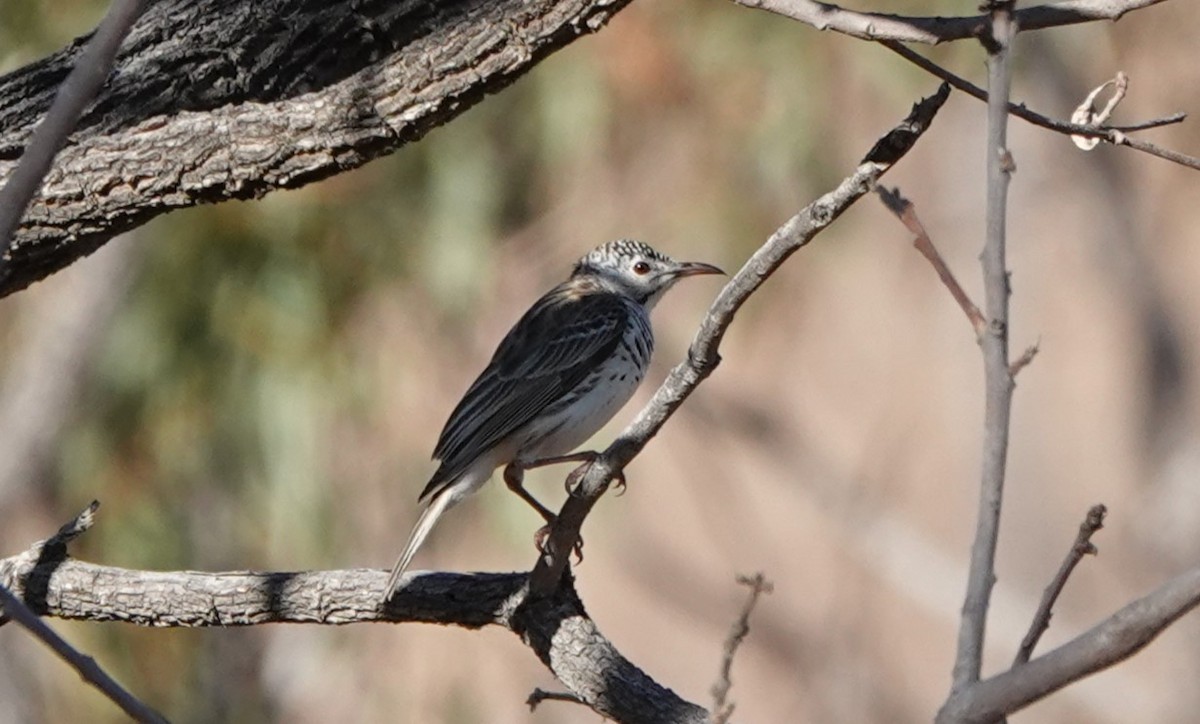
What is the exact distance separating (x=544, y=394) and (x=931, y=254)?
3.38 metres

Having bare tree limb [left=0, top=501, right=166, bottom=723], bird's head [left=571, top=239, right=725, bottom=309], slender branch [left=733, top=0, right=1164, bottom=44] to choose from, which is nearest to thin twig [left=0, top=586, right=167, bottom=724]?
bare tree limb [left=0, top=501, right=166, bottom=723]

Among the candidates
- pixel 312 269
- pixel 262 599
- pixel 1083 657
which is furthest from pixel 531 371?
pixel 1083 657

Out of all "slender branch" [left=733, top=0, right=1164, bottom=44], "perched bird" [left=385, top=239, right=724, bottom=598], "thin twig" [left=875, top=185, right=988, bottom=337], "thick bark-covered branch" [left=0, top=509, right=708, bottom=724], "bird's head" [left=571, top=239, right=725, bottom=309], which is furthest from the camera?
"bird's head" [left=571, top=239, right=725, bottom=309]

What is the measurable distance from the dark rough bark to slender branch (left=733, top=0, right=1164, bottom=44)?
0.51m

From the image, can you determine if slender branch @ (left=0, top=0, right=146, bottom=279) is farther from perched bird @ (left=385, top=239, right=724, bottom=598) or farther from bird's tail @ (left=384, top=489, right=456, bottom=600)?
perched bird @ (left=385, top=239, right=724, bottom=598)

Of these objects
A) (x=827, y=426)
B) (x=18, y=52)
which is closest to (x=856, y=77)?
(x=18, y=52)

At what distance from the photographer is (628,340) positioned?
18.5 feet

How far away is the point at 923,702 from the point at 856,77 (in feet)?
17.8

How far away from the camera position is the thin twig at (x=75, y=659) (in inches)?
75.3

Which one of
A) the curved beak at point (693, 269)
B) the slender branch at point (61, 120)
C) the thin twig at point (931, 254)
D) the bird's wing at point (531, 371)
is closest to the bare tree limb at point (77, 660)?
the slender branch at point (61, 120)

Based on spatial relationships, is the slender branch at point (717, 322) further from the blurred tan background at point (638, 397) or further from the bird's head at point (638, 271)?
the blurred tan background at point (638, 397)

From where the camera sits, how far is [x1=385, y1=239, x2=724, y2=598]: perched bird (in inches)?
202

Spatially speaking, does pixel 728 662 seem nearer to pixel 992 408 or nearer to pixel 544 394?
pixel 992 408

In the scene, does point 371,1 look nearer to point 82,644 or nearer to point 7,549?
point 82,644
